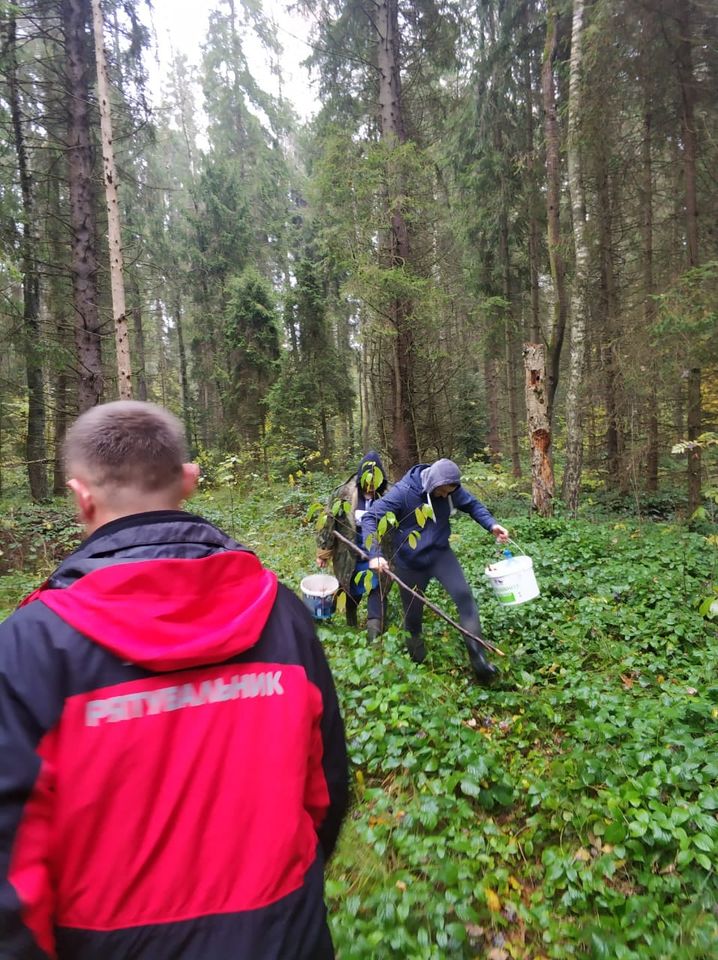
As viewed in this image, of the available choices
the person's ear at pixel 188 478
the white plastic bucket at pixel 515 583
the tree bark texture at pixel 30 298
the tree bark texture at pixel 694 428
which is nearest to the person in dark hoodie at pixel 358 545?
the white plastic bucket at pixel 515 583

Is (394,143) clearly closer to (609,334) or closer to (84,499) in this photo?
(609,334)

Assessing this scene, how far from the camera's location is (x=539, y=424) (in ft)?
32.2

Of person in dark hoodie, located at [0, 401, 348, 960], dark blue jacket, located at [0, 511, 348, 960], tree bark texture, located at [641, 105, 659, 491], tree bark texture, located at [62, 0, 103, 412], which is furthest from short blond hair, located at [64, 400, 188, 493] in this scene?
tree bark texture, located at [62, 0, 103, 412]

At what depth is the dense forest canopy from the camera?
9.06 metres

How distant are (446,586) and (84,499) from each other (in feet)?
12.6

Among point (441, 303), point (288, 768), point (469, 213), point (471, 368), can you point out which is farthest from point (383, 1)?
point (288, 768)

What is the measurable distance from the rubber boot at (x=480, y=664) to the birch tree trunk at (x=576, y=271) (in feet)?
21.0

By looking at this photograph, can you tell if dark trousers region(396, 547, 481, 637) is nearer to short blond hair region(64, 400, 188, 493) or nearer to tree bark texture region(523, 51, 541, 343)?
short blond hair region(64, 400, 188, 493)

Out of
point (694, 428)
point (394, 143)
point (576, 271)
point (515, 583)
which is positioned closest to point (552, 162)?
point (576, 271)

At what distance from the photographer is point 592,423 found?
13805 millimetres

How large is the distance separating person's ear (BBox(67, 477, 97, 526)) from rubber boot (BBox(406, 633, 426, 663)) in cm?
389

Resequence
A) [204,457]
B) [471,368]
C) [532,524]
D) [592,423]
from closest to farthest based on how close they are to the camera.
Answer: [532,524]
[592,423]
[204,457]
[471,368]

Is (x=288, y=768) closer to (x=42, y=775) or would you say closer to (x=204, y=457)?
(x=42, y=775)

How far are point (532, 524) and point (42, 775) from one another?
8880mm
